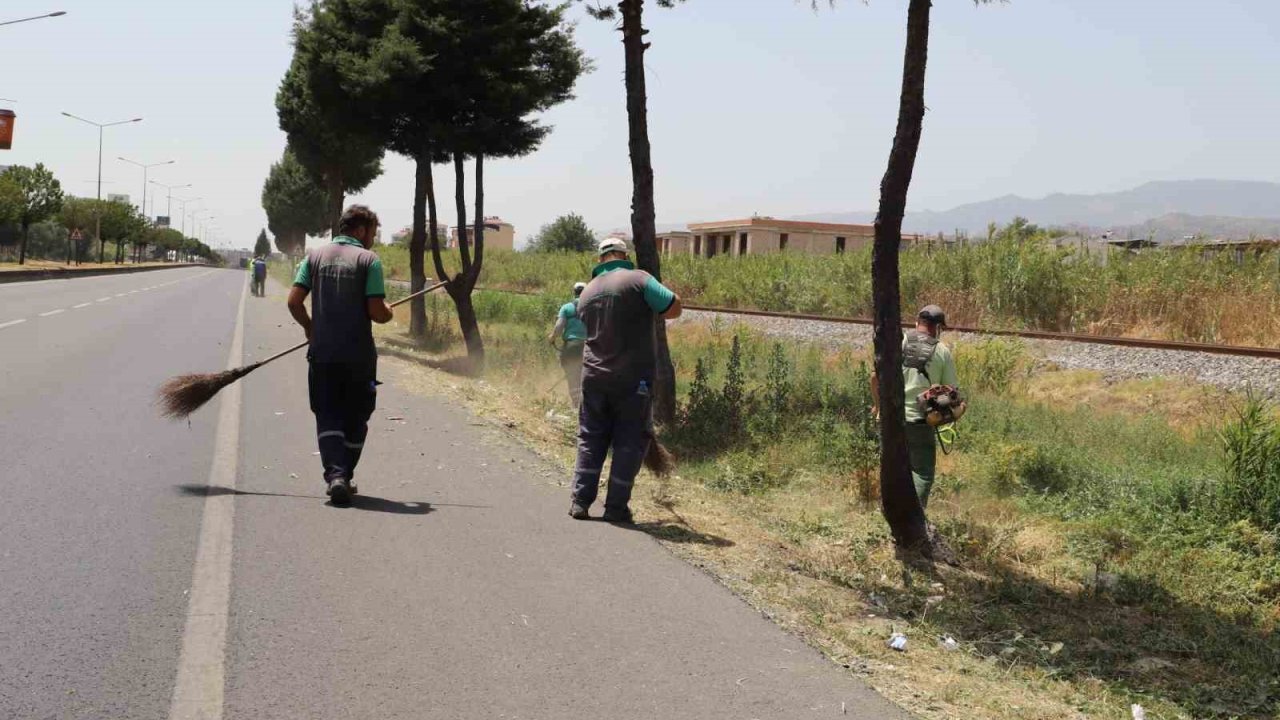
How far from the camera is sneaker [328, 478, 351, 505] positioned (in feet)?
23.8

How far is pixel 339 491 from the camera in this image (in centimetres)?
726

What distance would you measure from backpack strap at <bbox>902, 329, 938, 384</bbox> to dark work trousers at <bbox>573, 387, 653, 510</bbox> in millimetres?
2052

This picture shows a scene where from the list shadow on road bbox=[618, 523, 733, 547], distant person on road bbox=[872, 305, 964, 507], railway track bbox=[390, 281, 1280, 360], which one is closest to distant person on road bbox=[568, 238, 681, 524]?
shadow on road bbox=[618, 523, 733, 547]

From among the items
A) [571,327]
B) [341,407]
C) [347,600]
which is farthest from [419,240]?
[347,600]

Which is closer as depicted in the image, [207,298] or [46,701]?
[46,701]

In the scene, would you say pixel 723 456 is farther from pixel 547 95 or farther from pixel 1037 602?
pixel 547 95

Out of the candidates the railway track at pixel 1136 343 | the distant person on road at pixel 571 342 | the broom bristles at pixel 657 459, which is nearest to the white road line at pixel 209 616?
the broom bristles at pixel 657 459

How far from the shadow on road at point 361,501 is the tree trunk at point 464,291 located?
11844 millimetres

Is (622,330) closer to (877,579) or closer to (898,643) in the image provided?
(877,579)

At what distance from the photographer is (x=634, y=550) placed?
263 inches

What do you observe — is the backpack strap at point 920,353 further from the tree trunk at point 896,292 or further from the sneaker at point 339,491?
the sneaker at point 339,491

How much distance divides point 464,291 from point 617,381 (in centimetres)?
1402

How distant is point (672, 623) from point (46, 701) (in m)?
2.55

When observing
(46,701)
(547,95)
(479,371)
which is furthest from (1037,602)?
(547,95)
